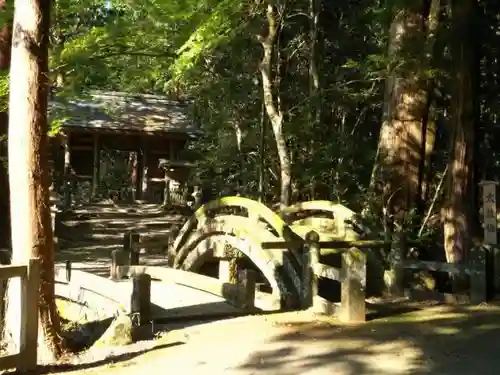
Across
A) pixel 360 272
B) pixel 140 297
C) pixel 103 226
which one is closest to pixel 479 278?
pixel 360 272

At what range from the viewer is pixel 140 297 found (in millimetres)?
7059

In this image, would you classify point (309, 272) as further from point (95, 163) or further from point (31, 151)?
point (95, 163)

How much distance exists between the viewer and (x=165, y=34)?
14000 millimetres

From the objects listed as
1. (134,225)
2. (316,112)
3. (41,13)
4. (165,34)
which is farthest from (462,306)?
A: (134,225)

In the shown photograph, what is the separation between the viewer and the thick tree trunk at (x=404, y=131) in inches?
438

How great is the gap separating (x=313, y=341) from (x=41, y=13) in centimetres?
428

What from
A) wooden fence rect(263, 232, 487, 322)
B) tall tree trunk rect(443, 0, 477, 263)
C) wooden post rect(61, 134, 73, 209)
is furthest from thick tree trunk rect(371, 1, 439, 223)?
wooden post rect(61, 134, 73, 209)

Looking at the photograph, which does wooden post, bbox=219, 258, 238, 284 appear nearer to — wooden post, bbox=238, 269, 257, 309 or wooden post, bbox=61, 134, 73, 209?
wooden post, bbox=238, 269, 257, 309

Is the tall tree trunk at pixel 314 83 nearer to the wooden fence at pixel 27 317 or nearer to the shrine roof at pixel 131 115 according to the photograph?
the shrine roof at pixel 131 115

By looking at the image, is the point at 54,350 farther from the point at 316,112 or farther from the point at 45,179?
the point at 316,112

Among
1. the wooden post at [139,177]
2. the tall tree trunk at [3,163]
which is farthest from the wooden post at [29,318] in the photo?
the wooden post at [139,177]

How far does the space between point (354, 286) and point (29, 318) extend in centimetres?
360

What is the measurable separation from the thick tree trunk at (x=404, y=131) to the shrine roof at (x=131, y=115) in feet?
39.4

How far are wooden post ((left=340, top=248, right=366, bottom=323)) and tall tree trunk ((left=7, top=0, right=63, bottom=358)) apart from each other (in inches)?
128
